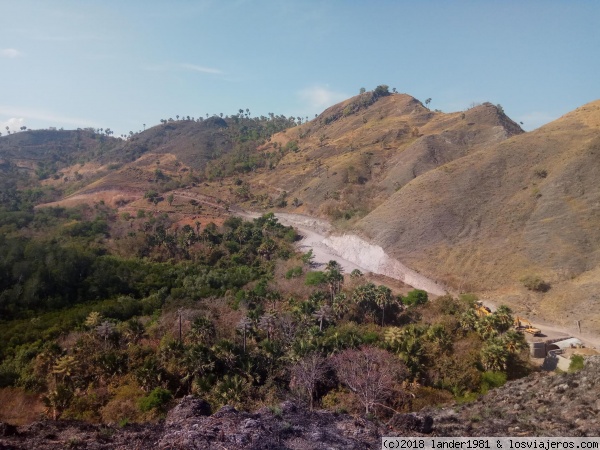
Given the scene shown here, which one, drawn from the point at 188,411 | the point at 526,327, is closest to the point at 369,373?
the point at 188,411

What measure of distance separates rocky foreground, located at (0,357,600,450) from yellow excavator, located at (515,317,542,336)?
18705mm

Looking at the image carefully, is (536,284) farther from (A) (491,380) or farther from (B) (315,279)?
(B) (315,279)

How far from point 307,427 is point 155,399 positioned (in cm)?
→ 1750

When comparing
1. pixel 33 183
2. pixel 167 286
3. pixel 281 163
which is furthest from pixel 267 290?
pixel 33 183

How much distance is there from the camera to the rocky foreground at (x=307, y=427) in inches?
638

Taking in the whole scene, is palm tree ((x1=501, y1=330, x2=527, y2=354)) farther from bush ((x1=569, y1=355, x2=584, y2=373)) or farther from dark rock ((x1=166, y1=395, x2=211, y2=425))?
dark rock ((x1=166, y1=395, x2=211, y2=425))

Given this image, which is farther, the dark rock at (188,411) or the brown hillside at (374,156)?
the brown hillside at (374,156)

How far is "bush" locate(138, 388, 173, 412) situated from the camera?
1222 inches

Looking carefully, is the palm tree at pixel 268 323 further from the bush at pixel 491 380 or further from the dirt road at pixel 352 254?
the dirt road at pixel 352 254

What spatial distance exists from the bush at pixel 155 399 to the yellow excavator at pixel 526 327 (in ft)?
124

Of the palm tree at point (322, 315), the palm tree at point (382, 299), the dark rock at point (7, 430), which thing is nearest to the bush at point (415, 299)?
the palm tree at point (382, 299)

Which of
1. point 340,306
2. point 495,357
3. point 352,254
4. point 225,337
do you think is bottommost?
point 225,337

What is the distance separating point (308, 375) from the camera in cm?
3275

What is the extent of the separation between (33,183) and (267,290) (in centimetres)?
17504
